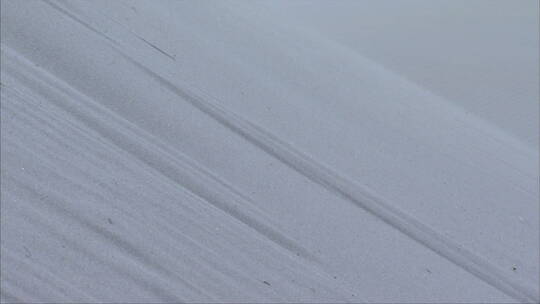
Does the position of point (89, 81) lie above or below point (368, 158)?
below

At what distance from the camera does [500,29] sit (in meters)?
5.91

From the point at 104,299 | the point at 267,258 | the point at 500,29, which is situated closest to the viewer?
the point at 104,299

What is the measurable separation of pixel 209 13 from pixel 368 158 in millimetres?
1265

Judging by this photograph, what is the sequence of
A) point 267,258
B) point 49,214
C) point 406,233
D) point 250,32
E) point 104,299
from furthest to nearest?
point 250,32
point 406,233
point 267,258
point 49,214
point 104,299

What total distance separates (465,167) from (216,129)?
3.59ft

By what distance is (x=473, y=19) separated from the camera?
6.11 metres

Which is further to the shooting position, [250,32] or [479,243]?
[250,32]

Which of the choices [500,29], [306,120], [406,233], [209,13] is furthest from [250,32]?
[500,29]

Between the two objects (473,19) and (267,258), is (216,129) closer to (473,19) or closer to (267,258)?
(267,258)

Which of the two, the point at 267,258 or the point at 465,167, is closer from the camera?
the point at 267,258

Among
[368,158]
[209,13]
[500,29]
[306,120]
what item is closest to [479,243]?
[368,158]

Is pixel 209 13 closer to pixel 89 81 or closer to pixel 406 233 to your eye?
pixel 89 81

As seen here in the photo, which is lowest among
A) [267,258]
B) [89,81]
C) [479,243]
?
[267,258]

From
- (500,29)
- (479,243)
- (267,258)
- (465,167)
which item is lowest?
(267,258)
